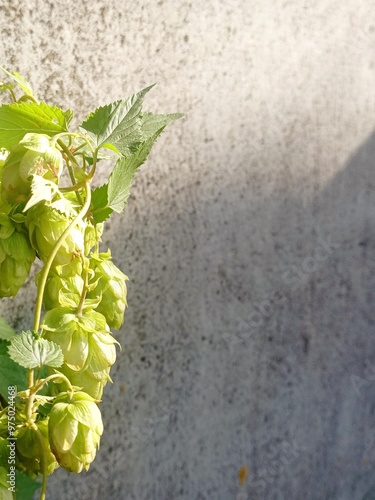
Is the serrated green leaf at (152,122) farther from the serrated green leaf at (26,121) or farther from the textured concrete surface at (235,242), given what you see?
the textured concrete surface at (235,242)

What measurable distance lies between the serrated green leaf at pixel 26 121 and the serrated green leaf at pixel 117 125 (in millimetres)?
37

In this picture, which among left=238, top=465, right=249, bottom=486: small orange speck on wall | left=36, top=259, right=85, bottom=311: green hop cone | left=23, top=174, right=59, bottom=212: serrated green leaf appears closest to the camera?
left=23, top=174, right=59, bottom=212: serrated green leaf

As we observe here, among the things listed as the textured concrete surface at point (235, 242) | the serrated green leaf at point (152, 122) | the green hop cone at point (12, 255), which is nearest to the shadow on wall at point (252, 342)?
the textured concrete surface at point (235, 242)

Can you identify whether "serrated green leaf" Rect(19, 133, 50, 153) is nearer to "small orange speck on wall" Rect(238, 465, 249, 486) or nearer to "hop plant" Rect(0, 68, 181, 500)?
"hop plant" Rect(0, 68, 181, 500)

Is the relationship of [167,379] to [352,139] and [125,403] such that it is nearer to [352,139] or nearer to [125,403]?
[125,403]

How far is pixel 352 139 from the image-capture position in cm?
143

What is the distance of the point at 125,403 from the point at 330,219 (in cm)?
54

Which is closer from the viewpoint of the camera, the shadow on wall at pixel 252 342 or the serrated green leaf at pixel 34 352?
the serrated green leaf at pixel 34 352

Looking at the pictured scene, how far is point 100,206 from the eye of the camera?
693mm

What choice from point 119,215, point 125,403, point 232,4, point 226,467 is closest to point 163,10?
point 232,4

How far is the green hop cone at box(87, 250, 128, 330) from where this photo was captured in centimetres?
70

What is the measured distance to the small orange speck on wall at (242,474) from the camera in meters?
1.34

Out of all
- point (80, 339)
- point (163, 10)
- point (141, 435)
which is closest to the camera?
point (80, 339)

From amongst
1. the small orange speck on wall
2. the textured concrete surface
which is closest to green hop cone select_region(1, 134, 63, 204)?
the textured concrete surface
